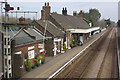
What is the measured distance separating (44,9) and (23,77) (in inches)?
853

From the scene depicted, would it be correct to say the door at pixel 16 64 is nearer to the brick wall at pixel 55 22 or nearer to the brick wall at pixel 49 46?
the brick wall at pixel 49 46

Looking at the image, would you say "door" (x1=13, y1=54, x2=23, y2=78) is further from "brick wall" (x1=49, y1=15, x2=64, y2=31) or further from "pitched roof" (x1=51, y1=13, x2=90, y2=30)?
"pitched roof" (x1=51, y1=13, x2=90, y2=30)

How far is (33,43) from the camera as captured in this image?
72.8ft

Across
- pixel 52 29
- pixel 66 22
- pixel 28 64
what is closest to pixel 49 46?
pixel 52 29

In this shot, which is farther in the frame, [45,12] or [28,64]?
[45,12]

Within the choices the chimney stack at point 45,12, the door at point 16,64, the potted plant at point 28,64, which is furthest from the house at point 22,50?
the chimney stack at point 45,12

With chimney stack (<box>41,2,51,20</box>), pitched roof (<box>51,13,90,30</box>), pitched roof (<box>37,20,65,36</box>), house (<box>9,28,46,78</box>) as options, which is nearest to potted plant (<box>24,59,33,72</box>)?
house (<box>9,28,46,78</box>)

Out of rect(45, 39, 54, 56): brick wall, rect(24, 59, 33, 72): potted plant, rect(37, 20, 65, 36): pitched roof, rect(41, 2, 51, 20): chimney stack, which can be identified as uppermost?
rect(41, 2, 51, 20): chimney stack

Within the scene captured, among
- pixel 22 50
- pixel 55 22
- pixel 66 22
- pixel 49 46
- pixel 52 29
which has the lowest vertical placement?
pixel 49 46

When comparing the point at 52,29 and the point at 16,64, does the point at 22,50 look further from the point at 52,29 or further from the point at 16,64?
the point at 52,29

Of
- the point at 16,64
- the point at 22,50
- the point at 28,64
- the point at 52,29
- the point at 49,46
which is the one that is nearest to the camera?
the point at 16,64

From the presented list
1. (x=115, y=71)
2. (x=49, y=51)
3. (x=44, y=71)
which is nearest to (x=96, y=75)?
(x=115, y=71)

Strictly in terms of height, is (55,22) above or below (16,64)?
above

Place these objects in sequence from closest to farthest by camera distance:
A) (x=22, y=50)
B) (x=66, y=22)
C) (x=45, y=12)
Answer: (x=22, y=50)
(x=45, y=12)
(x=66, y=22)
